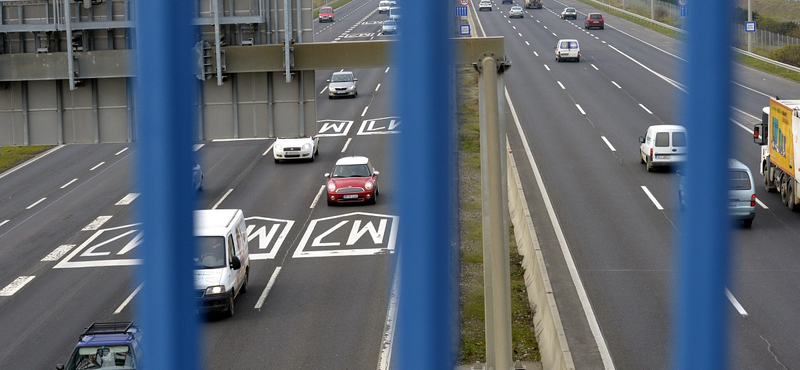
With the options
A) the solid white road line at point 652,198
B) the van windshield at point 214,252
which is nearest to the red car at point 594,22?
the solid white road line at point 652,198

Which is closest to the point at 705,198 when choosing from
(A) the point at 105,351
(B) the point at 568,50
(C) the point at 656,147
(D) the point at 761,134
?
(A) the point at 105,351

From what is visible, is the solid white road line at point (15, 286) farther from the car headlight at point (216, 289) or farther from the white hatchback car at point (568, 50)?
the white hatchback car at point (568, 50)

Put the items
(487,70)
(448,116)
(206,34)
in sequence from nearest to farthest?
1. (448,116)
2. (487,70)
3. (206,34)

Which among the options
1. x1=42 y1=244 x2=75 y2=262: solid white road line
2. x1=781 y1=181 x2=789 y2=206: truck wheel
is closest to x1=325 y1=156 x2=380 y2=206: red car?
x1=42 y1=244 x2=75 y2=262: solid white road line

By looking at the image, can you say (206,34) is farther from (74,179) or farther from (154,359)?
(74,179)

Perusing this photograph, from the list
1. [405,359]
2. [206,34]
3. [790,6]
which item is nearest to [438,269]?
[405,359]

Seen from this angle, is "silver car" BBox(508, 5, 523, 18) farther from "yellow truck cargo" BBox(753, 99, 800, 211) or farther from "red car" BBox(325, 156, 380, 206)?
"red car" BBox(325, 156, 380, 206)

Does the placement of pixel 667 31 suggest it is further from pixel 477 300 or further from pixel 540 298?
pixel 540 298

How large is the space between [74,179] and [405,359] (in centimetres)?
3764

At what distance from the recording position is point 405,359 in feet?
6.22

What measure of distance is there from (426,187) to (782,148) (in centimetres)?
2726

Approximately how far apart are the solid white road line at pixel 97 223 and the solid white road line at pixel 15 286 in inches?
204

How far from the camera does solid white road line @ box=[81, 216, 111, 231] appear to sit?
94.7 ft

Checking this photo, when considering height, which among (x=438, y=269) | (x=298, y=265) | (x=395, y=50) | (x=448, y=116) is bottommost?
(x=298, y=265)
